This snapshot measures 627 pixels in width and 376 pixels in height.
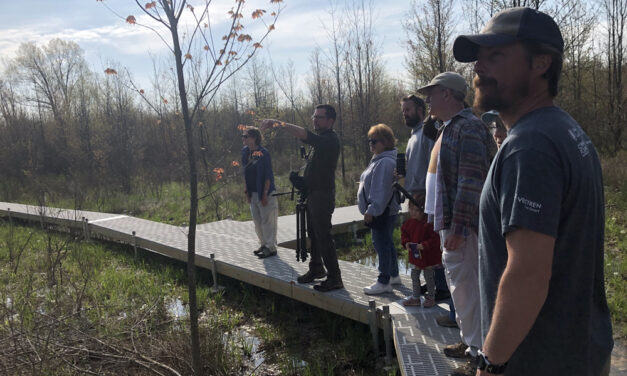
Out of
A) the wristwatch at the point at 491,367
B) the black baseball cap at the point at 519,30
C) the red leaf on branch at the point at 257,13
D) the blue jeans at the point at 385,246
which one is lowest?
the blue jeans at the point at 385,246

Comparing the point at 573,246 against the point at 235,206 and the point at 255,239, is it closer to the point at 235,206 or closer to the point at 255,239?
the point at 255,239

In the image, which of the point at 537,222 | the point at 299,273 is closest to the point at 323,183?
the point at 299,273

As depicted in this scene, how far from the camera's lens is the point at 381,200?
431 centimetres

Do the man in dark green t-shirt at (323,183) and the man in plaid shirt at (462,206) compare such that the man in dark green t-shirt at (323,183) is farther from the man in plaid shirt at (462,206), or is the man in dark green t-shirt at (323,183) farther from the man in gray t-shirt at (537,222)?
the man in gray t-shirt at (537,222)

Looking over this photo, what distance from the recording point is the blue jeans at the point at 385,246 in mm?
4445

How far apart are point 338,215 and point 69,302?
18.1 feet

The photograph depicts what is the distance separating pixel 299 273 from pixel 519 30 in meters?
4.49

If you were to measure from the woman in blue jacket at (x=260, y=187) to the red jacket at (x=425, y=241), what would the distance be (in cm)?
274

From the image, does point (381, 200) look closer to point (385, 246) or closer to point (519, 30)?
point (385, 246)

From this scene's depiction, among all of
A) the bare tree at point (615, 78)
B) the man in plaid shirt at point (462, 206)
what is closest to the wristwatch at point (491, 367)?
the man in plaid shirt at point (462, 206)

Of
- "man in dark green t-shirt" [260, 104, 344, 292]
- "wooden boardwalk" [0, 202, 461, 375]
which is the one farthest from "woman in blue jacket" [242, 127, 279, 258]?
"man in dark green t-shirt" [260, 104, 344, 292]

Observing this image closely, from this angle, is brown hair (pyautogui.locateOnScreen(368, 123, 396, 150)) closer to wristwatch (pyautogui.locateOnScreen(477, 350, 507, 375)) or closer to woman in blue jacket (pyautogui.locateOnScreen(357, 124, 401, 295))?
woman in blue jacket (pyautogui.locateOnScreen(357, 124, 401, 295))

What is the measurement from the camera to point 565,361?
4.19ft

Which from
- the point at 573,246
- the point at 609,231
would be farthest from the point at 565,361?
the point at 609,231
